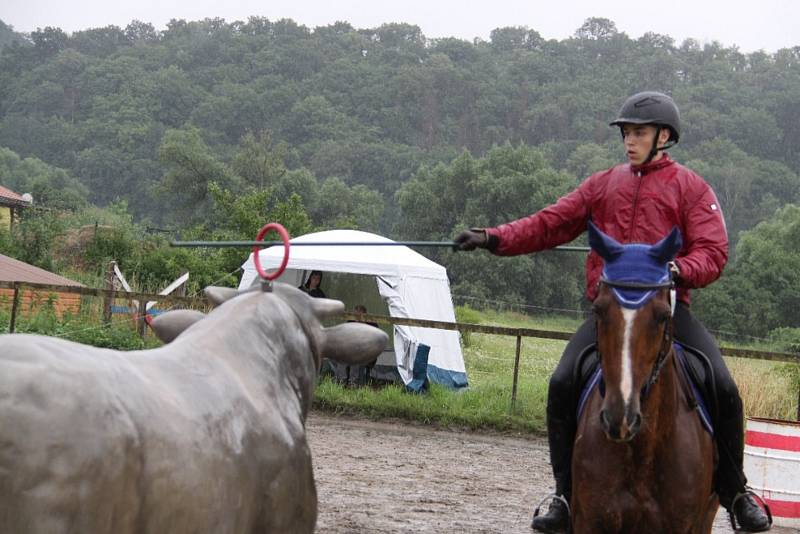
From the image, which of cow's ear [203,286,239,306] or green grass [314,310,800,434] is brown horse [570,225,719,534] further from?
green grass [314,310,800,434]

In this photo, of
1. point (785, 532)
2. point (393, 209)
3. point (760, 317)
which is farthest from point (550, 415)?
point (393, 209)

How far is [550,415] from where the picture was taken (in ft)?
19.2

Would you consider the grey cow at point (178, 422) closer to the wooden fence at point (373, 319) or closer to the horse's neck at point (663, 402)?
the horse's neck at point (663, 402)

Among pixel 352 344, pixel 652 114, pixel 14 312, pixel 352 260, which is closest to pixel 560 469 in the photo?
pixel 652 114

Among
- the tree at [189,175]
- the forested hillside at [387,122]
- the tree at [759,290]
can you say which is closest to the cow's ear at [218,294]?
the tree at [759,290]

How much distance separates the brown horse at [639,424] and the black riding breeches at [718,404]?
0.37 ft

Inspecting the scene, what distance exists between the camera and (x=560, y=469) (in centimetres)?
596

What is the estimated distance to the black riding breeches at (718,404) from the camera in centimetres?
562

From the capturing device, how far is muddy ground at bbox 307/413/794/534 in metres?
8.78

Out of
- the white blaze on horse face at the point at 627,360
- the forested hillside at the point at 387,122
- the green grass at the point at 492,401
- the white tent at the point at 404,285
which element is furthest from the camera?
the forested hillside at the point at 387,122

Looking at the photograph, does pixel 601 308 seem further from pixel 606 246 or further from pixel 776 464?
pixel 776 464

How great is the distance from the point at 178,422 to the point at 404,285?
16.1 m

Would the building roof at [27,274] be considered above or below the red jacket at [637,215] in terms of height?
below

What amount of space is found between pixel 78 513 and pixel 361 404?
519 inches
